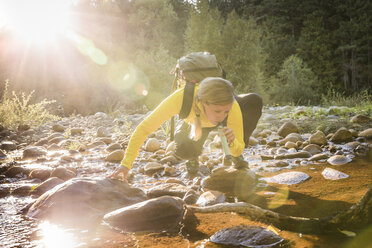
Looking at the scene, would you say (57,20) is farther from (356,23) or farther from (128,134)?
(356,23)

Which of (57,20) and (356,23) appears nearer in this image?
(57,20)

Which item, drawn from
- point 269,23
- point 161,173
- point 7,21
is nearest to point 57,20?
point 7,21

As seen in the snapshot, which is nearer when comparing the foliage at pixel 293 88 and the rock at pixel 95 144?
the rock at pixel 95 144

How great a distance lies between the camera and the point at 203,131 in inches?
123

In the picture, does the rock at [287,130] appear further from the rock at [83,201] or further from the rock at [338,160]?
the rock at [83,201]

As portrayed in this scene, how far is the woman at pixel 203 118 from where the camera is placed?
2.35 m

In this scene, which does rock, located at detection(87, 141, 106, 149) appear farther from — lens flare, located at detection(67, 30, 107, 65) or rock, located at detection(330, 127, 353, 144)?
lens flare, located at detection(67, 30, 107, 65)

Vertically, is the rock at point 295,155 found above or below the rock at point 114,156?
below

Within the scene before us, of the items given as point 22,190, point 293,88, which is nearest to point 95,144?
point 22,190

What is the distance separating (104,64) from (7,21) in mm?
4921

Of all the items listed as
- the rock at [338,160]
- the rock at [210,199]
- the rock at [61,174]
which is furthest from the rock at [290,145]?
the rock at [61,174]

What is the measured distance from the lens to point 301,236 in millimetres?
1497

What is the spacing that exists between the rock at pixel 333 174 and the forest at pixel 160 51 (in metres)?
8.39

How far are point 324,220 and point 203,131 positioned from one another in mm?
1791
